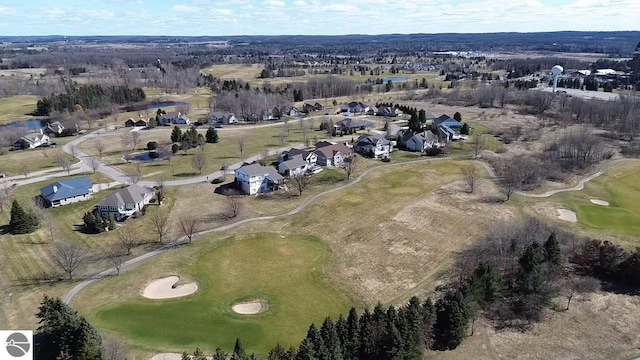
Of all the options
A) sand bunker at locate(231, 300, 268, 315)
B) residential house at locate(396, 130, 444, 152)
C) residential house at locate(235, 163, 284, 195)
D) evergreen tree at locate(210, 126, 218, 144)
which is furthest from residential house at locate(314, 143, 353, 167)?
sand bunker at locate(231, 300, 268, 315)

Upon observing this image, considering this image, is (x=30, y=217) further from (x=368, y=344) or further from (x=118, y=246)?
(x=368, y=344)

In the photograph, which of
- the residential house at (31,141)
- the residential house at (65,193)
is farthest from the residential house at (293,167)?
the residential house at (31,141)

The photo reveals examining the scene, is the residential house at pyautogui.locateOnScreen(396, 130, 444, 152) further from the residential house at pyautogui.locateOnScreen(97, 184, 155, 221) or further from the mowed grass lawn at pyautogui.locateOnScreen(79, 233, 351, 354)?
the residential house at pyautogui.locateOnScreen(97, 184, 155, 221)

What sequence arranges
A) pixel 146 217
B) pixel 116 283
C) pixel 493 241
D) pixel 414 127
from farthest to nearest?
pixel 414 127
pixel 146 217
pixel 493 241
pixel 116 283

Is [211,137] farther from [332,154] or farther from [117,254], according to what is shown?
[117,254]

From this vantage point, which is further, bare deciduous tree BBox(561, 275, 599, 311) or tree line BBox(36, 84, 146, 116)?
tree line BBox(36, 84, 146, 116)

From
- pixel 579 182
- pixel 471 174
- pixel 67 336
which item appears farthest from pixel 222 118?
pixel 67 336

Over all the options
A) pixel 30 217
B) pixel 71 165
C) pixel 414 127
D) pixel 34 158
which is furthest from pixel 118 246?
pixel 414 127
